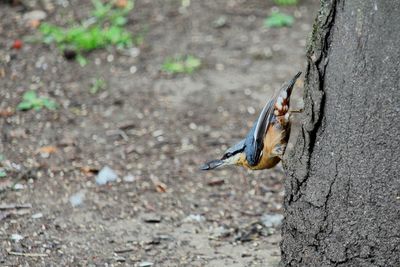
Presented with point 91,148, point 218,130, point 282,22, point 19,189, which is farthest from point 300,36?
point 19,189

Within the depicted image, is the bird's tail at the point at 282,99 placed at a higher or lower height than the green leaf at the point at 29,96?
higher

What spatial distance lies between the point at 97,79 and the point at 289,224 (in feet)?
11.3

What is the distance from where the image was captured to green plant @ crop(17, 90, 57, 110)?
5938 mm

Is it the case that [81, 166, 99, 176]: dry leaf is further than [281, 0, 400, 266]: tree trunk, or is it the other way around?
[81, 166, 99, 176]: dry leaf

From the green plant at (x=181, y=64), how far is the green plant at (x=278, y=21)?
3.69ft

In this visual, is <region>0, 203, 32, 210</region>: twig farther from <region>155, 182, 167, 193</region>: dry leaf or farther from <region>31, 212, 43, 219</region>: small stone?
<region>155, 182, 167, 193</region>: dry leaf

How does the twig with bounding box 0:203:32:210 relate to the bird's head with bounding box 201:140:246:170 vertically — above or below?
below

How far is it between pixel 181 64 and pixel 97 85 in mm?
880

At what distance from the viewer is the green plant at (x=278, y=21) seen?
7621 millimetres

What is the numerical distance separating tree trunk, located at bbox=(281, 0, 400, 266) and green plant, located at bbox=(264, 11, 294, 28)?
174 inches

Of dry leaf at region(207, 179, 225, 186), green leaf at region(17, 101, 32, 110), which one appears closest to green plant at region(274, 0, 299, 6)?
green leaf at region(17, 101, 32, 110)

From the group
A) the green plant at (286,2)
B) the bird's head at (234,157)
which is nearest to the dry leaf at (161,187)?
the bird's head at (234,157)

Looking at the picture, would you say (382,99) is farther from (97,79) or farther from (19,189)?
(97,79)

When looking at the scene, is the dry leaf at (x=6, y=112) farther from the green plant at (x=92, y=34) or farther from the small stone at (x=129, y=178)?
the small stone at (x=129, y=178)
